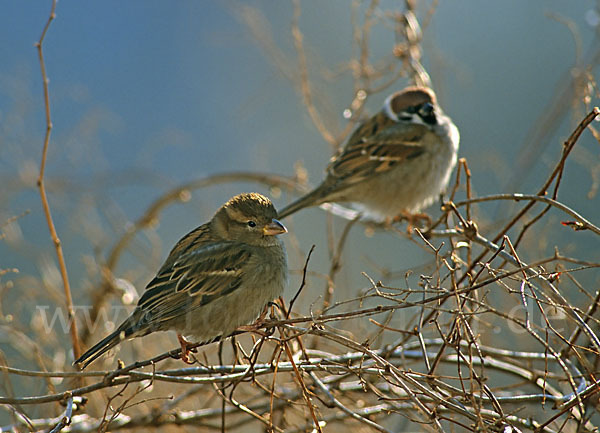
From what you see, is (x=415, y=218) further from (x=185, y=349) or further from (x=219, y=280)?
(x=185, y=349)

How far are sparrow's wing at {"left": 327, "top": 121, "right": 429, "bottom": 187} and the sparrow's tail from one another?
276cm

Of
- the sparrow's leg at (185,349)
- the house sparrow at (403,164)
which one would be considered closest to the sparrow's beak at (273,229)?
the sparrow's leg at (185,349)

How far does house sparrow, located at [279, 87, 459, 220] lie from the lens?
19.2 feet

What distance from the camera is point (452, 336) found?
8.54 ft

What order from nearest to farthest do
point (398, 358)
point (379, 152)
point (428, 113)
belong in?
1. point (398, 358)
2. point (428, 113)
3. point (379, 152)

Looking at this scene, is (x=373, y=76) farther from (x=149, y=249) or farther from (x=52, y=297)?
(x=52, y=297)

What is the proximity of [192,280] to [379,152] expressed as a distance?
2.82 meters

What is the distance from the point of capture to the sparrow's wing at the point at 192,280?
11.7 ft

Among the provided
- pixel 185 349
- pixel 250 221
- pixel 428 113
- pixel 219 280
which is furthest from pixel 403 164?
pixel 185 349

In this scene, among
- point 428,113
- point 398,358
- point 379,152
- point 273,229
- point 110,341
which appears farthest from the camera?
point 379,152

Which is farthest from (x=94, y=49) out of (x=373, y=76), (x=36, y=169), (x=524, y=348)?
(x=524, y=348)

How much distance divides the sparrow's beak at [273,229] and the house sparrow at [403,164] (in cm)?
195

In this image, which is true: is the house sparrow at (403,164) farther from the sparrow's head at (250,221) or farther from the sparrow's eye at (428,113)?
the sparrow's head at (250,221)

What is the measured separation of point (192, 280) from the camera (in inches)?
144
